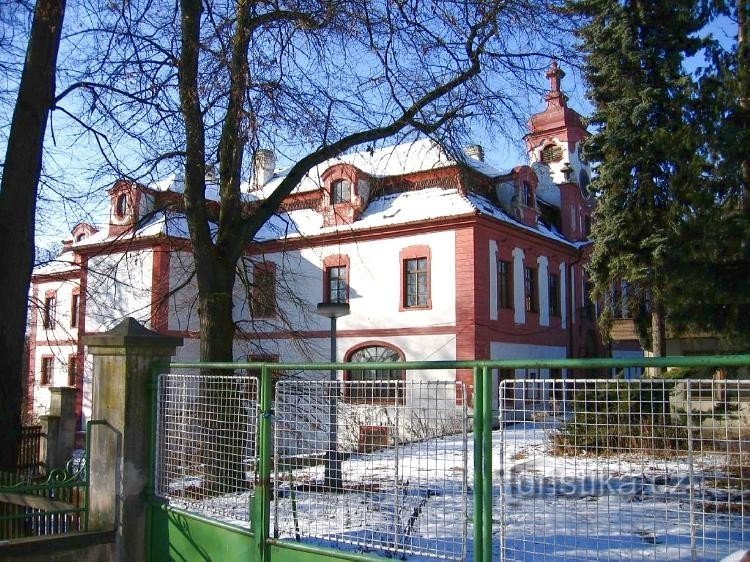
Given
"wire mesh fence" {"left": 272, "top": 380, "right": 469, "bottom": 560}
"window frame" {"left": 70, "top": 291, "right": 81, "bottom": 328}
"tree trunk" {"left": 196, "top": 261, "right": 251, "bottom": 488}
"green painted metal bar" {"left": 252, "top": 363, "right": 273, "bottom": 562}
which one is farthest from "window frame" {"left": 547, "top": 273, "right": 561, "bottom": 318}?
"green painted metal bar" {"left": 252, "top": 363, "right": 273, "bottom": 562}

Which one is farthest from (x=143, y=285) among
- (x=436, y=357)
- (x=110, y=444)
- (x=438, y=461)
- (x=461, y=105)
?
(x=438, y=461)

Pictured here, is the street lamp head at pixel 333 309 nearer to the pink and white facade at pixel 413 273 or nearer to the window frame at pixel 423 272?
the pink and white facade at pixel 413 273

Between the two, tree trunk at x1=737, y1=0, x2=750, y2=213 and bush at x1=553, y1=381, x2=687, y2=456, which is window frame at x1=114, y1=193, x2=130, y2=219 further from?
tree trunk at x1=737, y1=0, x2=750, y2=213

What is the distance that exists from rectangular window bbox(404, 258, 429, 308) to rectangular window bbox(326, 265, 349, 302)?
2.49 m

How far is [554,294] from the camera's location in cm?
2872

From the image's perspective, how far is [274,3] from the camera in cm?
952

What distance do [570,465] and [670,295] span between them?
11.2m

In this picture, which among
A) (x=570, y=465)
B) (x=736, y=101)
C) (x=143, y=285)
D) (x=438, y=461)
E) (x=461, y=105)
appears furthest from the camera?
(x=143, y=285)

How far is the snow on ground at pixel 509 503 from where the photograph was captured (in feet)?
11.8

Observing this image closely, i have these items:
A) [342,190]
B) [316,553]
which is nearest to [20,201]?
[316,553]

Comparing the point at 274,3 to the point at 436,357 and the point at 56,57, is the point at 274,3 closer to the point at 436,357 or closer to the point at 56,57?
the point at 56,57

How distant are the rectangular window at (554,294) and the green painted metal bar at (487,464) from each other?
2529cm

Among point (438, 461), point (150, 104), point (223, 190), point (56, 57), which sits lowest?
point (438, 461)

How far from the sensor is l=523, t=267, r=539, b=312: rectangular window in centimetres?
2672
